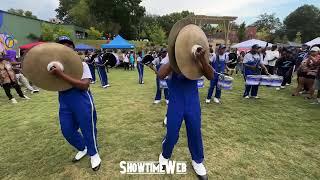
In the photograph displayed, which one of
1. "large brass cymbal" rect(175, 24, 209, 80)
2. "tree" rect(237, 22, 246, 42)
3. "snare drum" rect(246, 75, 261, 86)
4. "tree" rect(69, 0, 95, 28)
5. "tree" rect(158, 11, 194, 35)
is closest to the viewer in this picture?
"large brass cymbal" rect(175, 24, 209, 80)

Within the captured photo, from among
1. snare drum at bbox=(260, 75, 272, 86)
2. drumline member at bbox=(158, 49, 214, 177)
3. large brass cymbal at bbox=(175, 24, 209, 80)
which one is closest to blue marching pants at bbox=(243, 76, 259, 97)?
snare drum at bbox=(260, 75, 272, 86)

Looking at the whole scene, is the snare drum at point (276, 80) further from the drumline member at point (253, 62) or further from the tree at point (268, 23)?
the tree at point (268, 23)

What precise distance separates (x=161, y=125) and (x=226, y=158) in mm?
2186

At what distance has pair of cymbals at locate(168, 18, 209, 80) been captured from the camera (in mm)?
3289

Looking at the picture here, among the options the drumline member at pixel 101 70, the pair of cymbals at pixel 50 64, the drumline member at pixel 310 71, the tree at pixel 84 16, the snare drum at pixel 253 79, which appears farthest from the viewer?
the tree at pixel 84 16

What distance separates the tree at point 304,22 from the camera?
7409cm

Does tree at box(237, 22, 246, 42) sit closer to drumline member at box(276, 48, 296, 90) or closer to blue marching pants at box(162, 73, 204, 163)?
drumline member at box(276, 48, 296, 90)

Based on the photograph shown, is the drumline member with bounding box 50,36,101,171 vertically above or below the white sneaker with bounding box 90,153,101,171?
above

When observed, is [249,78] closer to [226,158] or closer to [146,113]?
[146,113]

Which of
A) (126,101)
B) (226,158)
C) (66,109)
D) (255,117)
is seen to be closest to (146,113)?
(126,101)

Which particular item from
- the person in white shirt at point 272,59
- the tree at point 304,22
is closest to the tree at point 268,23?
the tree at point 304,22

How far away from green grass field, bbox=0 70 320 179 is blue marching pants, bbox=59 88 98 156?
22.4 inches

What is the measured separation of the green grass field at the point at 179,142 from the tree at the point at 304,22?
76002 mm

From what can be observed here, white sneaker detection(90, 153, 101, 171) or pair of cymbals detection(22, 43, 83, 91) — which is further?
white sneaker detection(90, 153, 101, 171)
